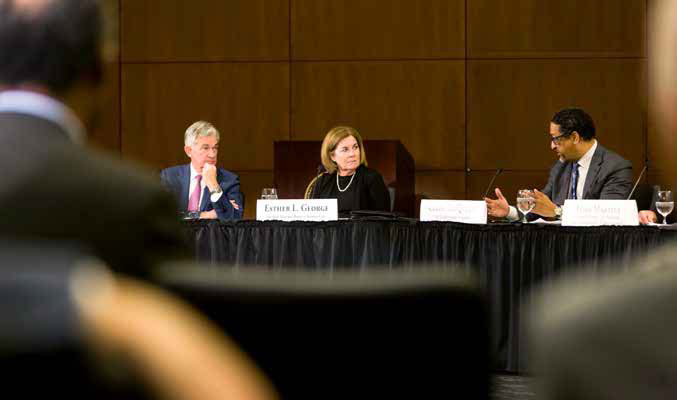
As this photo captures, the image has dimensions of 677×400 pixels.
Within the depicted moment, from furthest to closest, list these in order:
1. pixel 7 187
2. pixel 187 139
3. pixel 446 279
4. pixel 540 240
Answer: pixel 187 139 → pixel 540 240 → pixel 446 279 → pixel 7 187

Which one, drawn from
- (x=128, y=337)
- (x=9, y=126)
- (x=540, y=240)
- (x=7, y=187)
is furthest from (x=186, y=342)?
(x=540, y=240)

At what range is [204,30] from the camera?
6422 millimetres

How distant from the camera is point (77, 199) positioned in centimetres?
46

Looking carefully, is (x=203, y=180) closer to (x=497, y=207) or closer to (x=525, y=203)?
(x=497, y=207)

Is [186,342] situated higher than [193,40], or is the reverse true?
[193,40]

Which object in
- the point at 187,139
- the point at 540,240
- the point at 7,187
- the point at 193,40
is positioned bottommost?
the point at 540,240

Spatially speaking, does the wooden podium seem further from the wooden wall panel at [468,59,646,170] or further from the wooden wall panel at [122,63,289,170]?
the wooden wall panel at [468,59,646,170]

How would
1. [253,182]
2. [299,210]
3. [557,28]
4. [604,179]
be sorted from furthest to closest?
[253,182] < [557,28] < [604,179] < [299,210]

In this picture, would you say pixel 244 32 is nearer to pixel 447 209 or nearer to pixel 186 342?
pixel 447 209

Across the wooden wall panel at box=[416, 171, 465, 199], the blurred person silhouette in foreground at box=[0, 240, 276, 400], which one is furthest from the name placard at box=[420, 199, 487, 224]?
the blurred person silhouette in foreground at box=[0, 240, 276, 400]

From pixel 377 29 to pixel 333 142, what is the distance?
2026 millimetres

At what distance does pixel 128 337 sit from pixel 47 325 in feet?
0.09

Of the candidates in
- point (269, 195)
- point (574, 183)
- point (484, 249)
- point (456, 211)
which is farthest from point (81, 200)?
point (574, 183)

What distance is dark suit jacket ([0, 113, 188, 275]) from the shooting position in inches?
16.5
